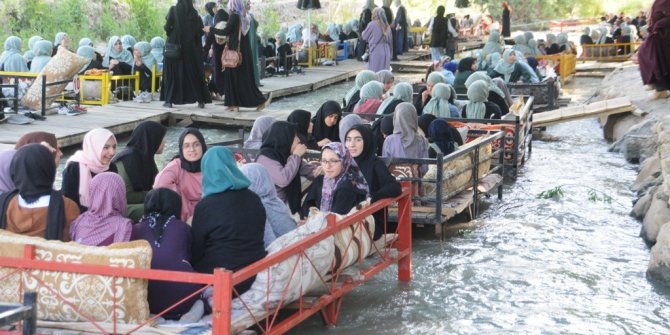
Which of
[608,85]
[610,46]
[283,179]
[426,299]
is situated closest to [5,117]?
[283,179]

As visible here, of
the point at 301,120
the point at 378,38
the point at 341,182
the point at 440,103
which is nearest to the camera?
the point at 341,182

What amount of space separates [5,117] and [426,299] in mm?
7037

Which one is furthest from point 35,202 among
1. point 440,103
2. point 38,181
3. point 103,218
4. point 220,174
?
point 440,103

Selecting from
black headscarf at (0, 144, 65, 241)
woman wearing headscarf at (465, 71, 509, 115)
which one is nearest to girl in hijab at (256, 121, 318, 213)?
black headscarf at (0, 144, 65, 241)

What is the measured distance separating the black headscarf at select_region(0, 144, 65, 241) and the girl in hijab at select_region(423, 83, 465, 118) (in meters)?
5.82

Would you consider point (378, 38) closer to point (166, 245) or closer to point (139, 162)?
point (139, 162)

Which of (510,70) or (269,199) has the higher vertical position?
(510,70)

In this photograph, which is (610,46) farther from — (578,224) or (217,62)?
(578,224)

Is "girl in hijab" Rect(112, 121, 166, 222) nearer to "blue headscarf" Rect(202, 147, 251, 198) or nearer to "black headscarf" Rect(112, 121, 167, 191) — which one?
"black headscarf" Rect(112, 121, 167, 191)

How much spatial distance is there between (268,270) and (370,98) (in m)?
5.99

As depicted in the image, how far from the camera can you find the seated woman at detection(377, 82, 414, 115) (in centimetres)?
1011

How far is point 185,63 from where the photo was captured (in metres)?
14.0

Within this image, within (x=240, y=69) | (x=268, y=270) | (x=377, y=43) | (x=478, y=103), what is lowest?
(x=268, y=270)

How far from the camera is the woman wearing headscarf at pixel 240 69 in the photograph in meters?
13.4
